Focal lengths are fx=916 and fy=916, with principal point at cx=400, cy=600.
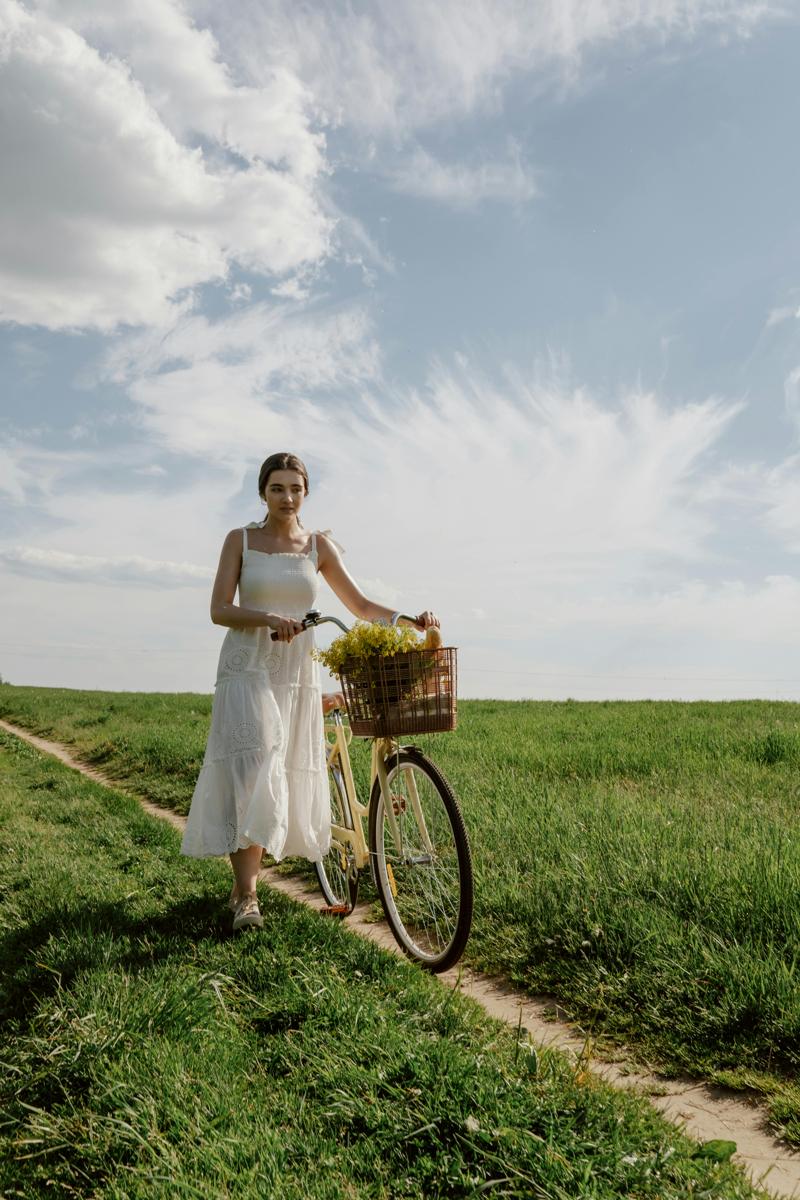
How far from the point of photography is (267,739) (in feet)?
18.1

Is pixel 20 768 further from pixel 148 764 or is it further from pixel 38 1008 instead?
pixel 38 1008

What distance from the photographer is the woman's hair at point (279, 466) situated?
5.70 metres

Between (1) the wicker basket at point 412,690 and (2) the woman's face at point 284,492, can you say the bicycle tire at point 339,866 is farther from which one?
(2) the woman's face at point 284,492

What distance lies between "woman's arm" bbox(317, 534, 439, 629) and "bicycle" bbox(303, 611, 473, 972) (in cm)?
73

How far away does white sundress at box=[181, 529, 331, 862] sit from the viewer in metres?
5.48

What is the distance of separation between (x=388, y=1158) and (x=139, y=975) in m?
1.97

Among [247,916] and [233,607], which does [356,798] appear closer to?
[247,916]

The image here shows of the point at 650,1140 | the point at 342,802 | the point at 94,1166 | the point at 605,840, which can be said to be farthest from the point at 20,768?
the point at 650,1140

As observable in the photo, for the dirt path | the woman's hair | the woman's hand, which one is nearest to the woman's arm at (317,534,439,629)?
the woman's hair

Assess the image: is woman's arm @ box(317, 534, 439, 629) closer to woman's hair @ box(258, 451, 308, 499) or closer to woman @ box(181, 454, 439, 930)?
woman @ box(181, 454, 439, 930)

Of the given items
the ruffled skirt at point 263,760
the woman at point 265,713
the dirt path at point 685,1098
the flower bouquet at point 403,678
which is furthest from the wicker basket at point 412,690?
the dirt path at point 685,1098

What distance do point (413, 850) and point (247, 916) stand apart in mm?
1076

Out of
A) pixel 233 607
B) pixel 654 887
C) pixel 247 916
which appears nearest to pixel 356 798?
pixel 247 916

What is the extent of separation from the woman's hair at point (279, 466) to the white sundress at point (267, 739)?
343 mm
